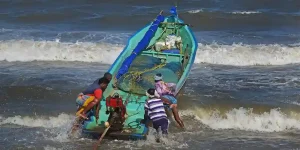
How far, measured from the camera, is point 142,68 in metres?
14.5

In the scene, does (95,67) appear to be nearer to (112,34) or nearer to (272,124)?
(112,34)

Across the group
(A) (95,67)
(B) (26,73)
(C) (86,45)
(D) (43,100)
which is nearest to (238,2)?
(C) (86,45)

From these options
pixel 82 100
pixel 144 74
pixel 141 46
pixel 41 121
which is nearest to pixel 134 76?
pixel 144 74

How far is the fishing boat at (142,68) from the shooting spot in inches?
444

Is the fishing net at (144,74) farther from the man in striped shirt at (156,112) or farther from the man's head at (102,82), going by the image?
the man in striped shirt at (156,112)

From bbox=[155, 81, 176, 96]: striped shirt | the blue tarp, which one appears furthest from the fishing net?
bbox=[155, 81, 176, 96]: striped shirt

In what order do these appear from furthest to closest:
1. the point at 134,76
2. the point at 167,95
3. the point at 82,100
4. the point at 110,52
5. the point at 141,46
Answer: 1. the point at 110,52
2. the point at 141,46
3. the point at 134,76
4. the point at 167,95
5. the point at 82,100

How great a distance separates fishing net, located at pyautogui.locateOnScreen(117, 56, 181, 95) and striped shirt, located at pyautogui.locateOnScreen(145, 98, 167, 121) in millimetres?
1609

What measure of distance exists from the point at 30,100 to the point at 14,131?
2.44 metres

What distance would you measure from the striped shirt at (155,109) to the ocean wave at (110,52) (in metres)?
9.44

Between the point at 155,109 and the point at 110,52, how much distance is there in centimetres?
1053

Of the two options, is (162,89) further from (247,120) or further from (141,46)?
(141,46)

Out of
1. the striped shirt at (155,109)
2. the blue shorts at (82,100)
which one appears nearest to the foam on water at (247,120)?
the striped shirt at (155,109)

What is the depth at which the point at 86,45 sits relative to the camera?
2183cm
